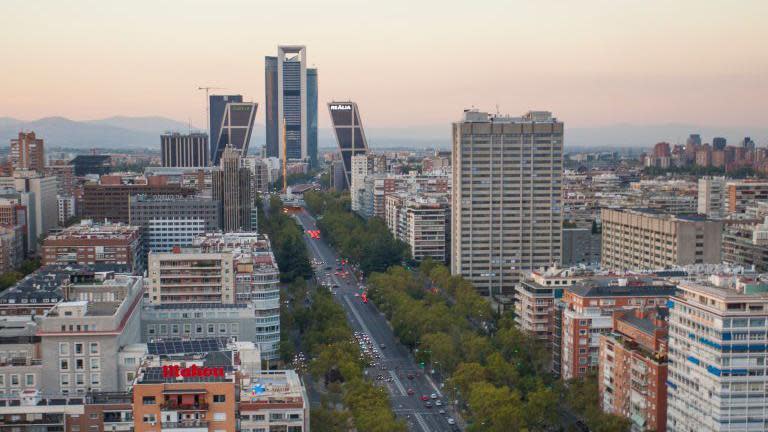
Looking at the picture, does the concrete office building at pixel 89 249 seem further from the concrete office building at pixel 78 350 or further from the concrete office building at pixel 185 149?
the concrete office building at pixel 185 149

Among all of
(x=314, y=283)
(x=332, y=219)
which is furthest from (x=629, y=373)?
(x=332, y=219)

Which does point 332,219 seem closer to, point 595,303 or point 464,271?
point 464,271

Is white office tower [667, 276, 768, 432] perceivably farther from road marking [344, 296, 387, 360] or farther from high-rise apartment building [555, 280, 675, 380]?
road marking [344, 296, 387, 360]

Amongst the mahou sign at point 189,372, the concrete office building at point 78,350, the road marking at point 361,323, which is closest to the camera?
the mahou sign at point 189,372

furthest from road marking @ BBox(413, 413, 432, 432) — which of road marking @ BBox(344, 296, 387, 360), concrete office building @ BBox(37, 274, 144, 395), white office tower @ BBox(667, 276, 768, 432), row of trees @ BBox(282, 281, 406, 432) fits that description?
concrete office building @ BBox(37, 274, 144, 395)

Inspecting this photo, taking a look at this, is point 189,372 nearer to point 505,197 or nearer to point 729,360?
point 729,360

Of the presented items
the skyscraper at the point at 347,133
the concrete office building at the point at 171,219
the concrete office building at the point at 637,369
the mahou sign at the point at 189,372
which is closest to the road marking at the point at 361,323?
the concrete office building at the point at 171,219
